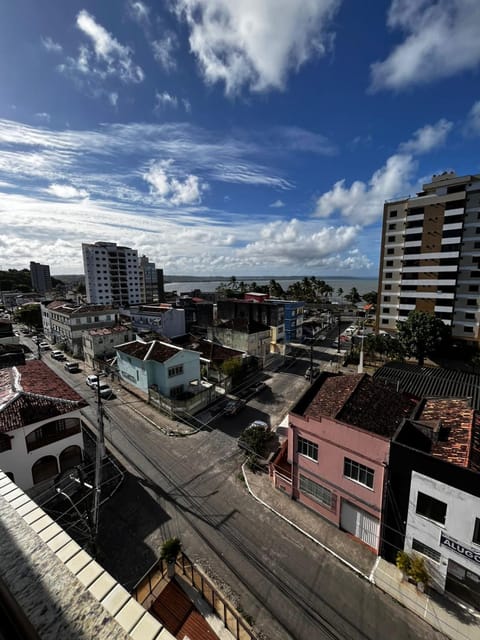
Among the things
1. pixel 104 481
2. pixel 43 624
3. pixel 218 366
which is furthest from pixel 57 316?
pixel 43 624

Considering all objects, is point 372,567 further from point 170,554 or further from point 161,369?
point 161,369

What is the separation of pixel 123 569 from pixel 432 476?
1662 centimetres

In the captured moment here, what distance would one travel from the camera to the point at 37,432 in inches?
749

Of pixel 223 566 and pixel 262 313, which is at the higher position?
pixel 262 313

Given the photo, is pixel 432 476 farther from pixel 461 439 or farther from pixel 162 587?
pixel 162 587

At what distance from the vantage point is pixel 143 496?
18969 millimetres

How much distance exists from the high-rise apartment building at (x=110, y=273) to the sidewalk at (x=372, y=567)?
8706 centimetres

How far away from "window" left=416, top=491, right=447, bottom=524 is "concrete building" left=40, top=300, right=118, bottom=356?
53.9 m

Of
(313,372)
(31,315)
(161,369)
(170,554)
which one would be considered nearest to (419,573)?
(170,554)

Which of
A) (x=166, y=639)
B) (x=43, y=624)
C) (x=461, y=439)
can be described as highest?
(x=43, y=624)

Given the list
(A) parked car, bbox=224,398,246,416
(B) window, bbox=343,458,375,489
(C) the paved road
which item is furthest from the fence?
(A) parked car, bbox=224,398,246,416

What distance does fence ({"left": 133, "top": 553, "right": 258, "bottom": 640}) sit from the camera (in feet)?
37.7

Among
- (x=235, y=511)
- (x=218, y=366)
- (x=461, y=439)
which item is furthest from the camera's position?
(x=218, y=366)

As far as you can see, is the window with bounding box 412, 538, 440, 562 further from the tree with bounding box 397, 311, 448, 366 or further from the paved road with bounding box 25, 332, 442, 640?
the tree with bounding box 397, 311, 448, 366
